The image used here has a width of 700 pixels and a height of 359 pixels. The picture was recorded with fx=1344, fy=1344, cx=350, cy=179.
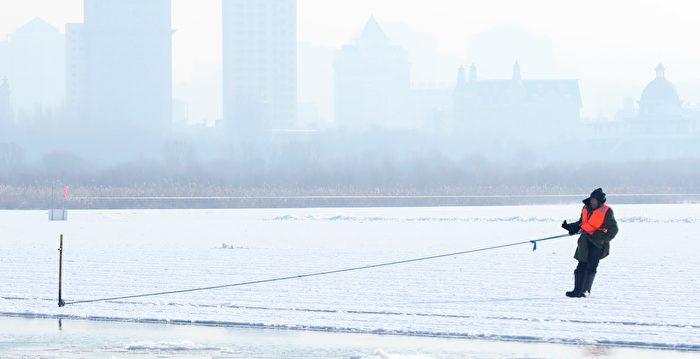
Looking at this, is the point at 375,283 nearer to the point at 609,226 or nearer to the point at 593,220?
the point at 593,220

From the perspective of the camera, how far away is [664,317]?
1656cm

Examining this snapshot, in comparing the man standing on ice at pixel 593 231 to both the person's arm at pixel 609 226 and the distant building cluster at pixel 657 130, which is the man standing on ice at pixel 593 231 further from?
the distant building cluster at pixel 657 130

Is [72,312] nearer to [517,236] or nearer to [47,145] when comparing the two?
[517,236]

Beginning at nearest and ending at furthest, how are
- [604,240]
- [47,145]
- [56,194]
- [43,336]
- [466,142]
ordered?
[43,336] < [604,240] < [56,194] < [47,145] < [466,142]

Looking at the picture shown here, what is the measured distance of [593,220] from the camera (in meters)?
18.4

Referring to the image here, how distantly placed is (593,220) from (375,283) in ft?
12.5

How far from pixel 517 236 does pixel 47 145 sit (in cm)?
11844

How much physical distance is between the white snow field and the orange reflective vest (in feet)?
3.24

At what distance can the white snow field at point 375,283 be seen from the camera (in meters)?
15.9

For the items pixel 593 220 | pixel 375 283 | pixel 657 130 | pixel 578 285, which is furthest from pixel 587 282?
pixel 657 130

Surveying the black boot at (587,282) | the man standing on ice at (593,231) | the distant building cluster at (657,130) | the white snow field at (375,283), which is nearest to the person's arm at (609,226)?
the man standing on ice at (593,231)

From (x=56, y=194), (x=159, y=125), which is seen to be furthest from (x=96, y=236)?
(x=159, y=125)

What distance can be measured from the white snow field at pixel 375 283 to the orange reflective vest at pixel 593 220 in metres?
0.99

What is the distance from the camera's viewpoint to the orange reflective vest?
60.1ft
